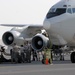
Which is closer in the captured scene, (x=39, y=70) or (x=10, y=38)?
(x=39, y=70)

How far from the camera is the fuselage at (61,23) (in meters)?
21.8

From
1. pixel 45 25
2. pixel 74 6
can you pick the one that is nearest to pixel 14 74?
pixel 45 25

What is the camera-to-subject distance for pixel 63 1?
23234 millimetres

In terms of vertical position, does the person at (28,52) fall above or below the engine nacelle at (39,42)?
below

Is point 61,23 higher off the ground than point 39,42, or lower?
higher

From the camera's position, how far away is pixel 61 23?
21.9 meters

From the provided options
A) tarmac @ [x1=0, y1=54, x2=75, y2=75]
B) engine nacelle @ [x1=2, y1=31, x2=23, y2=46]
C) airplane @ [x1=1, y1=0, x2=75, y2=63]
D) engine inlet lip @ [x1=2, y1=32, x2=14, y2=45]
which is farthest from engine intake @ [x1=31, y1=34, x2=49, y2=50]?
tarmac @ [x1=0, y1=54, x2=75, y2=75]

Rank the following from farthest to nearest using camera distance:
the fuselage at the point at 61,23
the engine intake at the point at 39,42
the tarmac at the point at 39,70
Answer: the engine intake at the point at 39,42
the fuselage at the point at 61,23
the tarmac at the point at 39,70

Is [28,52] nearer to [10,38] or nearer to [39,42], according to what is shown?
[39,42]

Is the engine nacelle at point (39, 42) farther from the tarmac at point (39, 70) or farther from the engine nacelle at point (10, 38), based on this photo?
the tarmac at point (39, 70)

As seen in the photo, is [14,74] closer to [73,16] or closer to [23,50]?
[73,16]

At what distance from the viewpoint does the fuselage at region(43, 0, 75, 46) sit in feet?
71.7

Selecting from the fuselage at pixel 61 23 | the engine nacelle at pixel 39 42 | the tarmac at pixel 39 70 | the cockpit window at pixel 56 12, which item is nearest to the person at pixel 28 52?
the engine nacelle at pixel 39 42

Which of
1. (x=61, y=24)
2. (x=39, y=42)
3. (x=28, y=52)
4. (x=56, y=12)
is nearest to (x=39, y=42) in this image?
(x=39, y=42)
